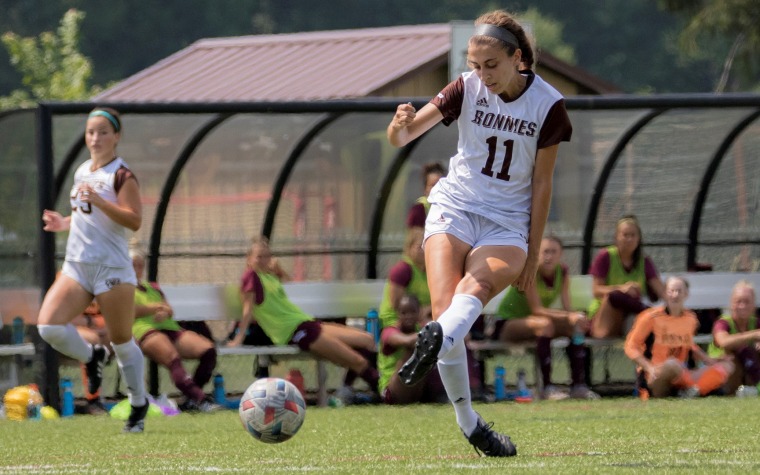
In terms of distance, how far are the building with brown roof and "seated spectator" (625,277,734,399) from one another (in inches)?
616

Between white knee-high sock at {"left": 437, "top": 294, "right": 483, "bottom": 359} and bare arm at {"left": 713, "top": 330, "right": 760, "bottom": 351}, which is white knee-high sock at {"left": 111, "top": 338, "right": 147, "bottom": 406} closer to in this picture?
white knee-high sock at {"left": 437, "top": 294, "right": 483, "bottom": 359}

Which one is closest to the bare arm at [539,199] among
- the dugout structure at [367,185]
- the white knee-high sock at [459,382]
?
the white knee-high sock at [459,382]

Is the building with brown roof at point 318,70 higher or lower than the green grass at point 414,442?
higher

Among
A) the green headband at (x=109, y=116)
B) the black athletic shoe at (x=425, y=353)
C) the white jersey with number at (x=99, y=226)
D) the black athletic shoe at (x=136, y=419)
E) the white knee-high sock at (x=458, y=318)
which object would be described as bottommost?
the black athletic shoe at (x=136, y=419)

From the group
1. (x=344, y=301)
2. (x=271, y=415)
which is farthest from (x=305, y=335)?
(x=271, y=415)

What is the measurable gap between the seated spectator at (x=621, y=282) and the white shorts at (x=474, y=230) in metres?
6.32

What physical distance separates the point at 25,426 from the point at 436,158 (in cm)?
488

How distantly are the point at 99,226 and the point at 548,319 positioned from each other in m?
4.66

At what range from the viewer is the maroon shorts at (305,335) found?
44.3 feet

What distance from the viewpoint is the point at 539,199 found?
7766 mm

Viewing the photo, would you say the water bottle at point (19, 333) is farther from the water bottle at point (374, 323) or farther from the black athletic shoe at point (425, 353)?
the black athletic shoe at point (425, 353)

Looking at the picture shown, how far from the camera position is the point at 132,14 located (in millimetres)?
63719

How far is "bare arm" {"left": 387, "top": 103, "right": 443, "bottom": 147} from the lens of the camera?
25.4 feet

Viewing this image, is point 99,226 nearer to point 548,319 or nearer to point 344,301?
point 344,301
